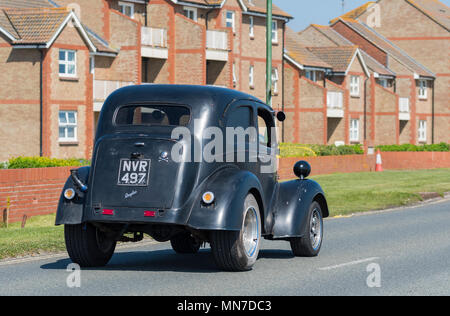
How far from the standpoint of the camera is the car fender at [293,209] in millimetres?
11828

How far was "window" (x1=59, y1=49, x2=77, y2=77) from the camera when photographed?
133ft

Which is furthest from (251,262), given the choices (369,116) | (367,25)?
(367,25)

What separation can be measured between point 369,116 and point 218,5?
21.1m

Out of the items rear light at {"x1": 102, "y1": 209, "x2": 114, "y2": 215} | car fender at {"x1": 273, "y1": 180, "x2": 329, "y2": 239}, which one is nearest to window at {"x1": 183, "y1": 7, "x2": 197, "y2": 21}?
car fender at {"x1": 273, "y1": 180, "x2": 329, "y2": 239}

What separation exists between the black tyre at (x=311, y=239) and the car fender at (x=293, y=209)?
0.48 feet

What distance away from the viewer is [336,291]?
9195 mm

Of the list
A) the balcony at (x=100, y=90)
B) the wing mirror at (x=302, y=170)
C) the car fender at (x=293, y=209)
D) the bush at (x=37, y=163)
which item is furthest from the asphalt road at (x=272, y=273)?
the balcony at (x=100, y=90)

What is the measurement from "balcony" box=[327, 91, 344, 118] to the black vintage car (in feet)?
159

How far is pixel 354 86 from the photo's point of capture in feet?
212

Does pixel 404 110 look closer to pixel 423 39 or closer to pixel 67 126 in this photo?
pixel 423 39

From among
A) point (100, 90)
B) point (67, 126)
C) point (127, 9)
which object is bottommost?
point (67, 126)

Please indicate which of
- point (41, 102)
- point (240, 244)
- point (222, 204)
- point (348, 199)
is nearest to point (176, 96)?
point (222, 204)

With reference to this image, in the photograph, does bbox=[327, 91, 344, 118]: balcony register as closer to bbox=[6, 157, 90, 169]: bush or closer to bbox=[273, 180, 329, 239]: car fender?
bbox=[6, 157, 90, 169]: bush

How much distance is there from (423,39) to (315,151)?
3307 centimetres
